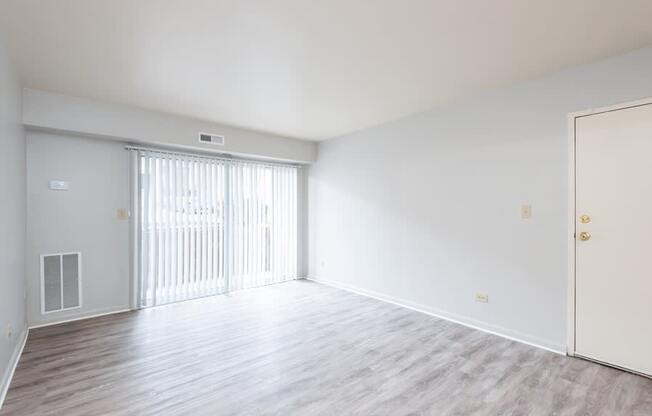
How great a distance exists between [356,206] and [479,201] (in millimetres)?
1917

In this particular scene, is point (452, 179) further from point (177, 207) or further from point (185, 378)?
point (177, 207)

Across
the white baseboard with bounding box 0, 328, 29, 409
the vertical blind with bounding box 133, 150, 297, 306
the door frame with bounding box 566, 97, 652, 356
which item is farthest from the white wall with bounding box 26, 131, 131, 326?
the door frame with bounding box 566, 97, 652, 356

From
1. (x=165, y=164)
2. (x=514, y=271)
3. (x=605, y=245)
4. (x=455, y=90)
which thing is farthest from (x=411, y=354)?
(x=165, y=164)

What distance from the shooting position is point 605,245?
2607mm

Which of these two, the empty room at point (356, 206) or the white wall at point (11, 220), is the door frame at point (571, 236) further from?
the white wall at point (11, 220)

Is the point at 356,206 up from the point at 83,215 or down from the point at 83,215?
up

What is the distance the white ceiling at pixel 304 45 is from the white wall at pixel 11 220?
1.12 feet

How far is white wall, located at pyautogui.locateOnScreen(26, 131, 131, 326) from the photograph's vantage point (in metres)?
3.42

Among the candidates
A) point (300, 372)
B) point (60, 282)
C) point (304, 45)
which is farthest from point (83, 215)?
point (304, 45)

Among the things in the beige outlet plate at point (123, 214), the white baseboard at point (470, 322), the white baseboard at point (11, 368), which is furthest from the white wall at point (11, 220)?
the white baseboard at point (470, 322)

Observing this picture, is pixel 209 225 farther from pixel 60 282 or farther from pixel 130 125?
pixel 60 282

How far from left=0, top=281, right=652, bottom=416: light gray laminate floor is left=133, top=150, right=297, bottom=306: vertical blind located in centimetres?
79

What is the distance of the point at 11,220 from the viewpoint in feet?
8.19

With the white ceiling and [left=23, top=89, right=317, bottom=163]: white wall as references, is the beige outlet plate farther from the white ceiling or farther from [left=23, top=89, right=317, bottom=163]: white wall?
the white ceiling
